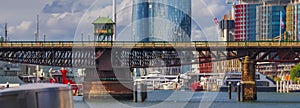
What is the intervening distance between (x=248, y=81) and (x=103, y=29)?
28.8 metres

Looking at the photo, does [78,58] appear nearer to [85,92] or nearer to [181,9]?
[85,92]

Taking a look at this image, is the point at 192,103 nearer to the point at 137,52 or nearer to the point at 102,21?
the point at 137,52

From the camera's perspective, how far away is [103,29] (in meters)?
118

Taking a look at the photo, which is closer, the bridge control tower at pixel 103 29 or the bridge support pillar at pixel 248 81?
the bridge support pillar at pixel 248 81

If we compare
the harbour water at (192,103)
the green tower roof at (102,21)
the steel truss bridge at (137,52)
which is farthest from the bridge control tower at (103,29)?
the harbour water at (192,103)

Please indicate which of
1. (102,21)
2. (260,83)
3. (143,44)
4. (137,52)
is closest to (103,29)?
(102,21)

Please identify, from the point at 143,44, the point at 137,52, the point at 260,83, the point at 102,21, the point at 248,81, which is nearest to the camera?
the point at 248,81

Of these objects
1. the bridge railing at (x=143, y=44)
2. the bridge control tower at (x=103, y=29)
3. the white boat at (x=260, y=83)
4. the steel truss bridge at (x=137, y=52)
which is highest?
the bridge control tower at (x=103, y=29)

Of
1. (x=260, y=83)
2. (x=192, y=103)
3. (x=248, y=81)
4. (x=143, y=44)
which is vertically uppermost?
(x=143, y=44)

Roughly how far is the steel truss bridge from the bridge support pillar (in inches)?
44.9

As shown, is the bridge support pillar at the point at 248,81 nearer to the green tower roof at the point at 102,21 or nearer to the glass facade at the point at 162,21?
the glass facade at the point at 162,21

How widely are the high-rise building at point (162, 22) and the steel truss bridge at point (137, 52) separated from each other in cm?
215

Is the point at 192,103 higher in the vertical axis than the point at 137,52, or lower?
lower

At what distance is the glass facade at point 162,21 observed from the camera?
312ft
